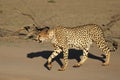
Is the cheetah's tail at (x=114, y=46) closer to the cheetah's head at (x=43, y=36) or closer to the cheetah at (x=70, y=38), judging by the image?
the cheetah at (x=70, y=38)

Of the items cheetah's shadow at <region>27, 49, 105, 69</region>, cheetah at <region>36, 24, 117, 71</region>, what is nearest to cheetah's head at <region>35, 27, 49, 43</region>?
cheetah at <region>36, 24, 117, 71</region>

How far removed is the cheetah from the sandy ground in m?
0.39

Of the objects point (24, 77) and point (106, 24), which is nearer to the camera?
point (24, 77)

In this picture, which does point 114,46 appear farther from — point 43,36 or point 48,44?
point 43,36

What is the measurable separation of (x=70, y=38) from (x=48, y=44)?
392 cm

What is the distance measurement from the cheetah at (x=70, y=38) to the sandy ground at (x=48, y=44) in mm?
394

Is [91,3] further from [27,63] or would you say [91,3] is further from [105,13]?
[27,63]

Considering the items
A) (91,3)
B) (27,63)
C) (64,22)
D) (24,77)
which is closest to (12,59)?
(27,63)

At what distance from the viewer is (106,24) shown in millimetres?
23562

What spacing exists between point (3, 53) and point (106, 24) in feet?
23.7

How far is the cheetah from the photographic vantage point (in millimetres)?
15453

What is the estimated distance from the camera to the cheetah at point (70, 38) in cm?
1545

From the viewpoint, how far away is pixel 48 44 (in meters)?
19.5

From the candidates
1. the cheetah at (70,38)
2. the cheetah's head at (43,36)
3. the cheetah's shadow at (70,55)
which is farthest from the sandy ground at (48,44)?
the cheetah's head at (43,36)
